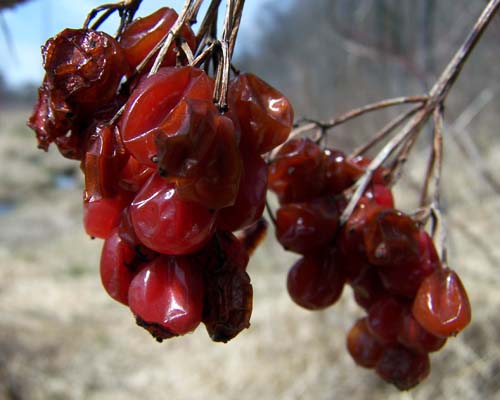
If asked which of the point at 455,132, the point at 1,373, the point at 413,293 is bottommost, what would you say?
the point at 1,373

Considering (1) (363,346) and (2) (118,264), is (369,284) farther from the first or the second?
(2) (118,264)

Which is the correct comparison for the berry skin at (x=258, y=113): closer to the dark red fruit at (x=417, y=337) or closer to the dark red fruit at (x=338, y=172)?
Answer: the dark red fruit at (x=338, y=172)

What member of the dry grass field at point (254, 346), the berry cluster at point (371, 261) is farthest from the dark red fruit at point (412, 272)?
the dry grass field at point (254, 346)

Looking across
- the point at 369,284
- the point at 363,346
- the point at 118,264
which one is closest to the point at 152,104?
the point at 118,264

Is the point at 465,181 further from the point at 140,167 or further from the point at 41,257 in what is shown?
the point at 41,257

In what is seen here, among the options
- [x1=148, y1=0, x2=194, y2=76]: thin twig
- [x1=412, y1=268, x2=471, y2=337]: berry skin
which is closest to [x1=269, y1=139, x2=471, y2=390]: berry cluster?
[x1=412, y1=268, x2=471, y2=337]: berry skin

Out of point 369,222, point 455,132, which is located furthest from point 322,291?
point 455,132
